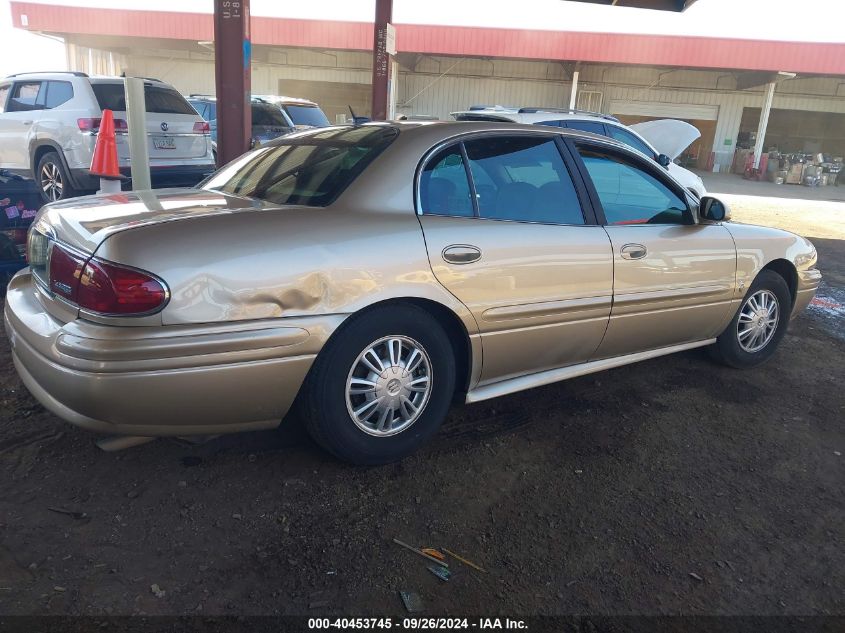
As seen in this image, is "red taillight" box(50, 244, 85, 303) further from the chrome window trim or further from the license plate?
the license plate

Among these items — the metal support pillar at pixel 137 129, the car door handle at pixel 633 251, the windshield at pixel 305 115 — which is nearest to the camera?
the car door handle at pixel 633 251

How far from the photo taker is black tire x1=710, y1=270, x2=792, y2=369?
434 cm

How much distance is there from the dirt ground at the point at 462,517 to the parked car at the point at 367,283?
32cm

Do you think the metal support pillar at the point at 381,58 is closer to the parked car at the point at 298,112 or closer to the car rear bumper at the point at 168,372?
the parked car at the point at 298,112

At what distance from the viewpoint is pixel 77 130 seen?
7.96 m

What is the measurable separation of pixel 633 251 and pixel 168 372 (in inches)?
96.7

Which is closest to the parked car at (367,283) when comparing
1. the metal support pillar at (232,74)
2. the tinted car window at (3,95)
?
the metal support pillar at (232,74)

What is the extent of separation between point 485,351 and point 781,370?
2.64m

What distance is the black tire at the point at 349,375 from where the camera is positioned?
270cm

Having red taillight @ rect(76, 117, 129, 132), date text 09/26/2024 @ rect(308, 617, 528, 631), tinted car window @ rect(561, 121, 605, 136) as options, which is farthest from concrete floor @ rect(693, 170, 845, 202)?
date text 09/26/2024 @ rect(308, 617, 528, 631)

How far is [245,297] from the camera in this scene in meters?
2.45

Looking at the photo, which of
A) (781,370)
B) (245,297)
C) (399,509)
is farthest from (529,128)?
(781,370)

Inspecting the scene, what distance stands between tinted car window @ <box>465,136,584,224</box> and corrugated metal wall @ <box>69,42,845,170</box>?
2698 cm

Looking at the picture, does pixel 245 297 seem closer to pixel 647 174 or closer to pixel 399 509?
pixel 399 509
